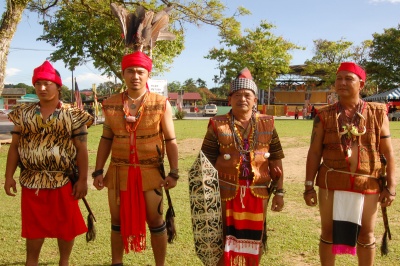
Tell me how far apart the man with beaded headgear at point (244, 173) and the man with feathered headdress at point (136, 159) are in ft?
1.52

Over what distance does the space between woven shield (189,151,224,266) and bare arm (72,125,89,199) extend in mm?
939

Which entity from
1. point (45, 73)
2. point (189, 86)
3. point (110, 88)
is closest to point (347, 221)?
point (45, 73)

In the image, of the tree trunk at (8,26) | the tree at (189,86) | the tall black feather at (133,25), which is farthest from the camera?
the tree at (189,86)

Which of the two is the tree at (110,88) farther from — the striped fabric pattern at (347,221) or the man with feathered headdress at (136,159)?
the striped fabric pattern at (347,221)

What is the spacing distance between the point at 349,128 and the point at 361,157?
0.81ft

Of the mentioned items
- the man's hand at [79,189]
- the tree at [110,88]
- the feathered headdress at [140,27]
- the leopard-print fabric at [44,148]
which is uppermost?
the tree at [110,88]

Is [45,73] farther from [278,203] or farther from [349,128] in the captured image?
[349,128]

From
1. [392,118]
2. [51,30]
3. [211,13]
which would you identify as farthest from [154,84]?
[392,118]

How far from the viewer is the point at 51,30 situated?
2209 centimetres

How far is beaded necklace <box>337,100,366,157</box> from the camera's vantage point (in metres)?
3.05

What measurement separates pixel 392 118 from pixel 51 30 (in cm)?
2515

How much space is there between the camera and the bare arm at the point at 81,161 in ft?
10.9

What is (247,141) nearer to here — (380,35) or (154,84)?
(154,84)

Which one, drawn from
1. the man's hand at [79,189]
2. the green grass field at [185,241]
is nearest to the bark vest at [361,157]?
the green grass field at [185,241]
